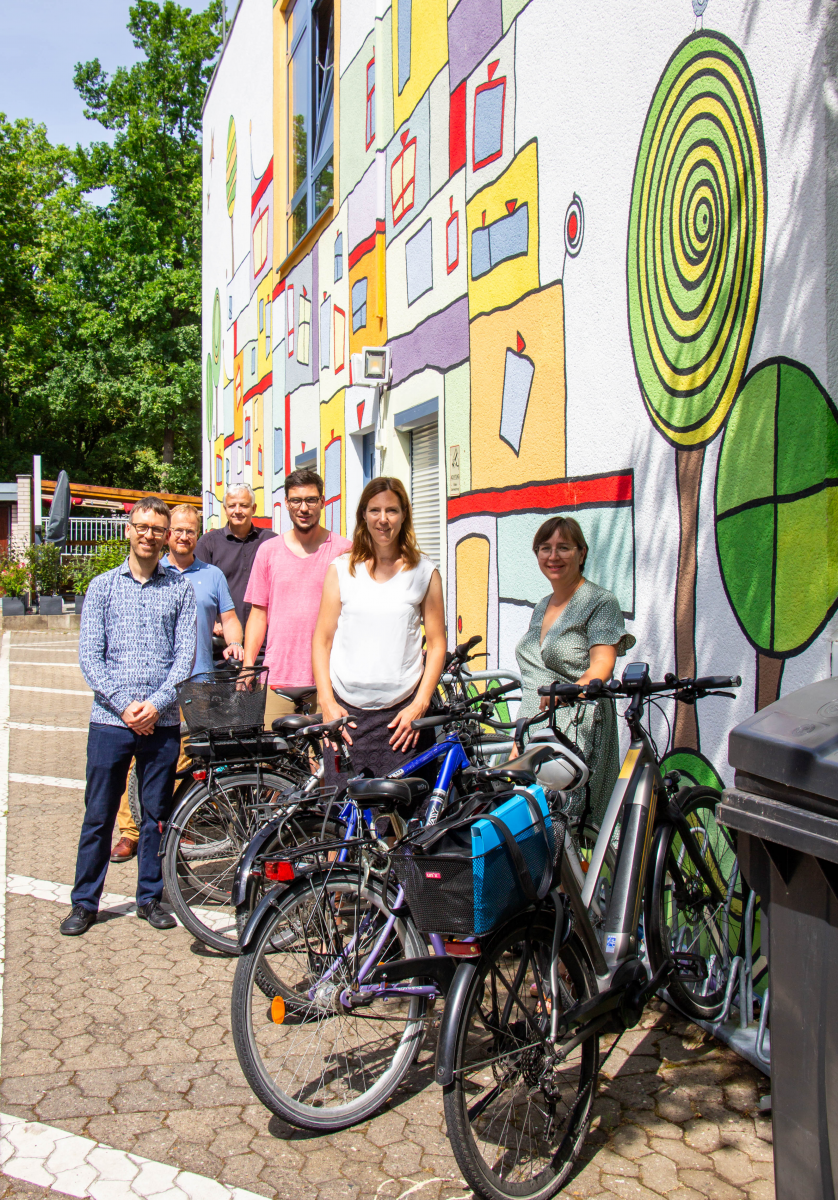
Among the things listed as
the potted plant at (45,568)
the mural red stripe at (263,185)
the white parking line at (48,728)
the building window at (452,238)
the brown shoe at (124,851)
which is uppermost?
the mural red stripe at (263,185)

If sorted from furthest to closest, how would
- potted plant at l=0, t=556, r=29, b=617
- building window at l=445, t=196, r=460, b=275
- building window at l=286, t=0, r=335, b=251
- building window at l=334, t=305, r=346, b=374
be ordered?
potted plant at l=0, t=556, r=29, b=617
building window at l=286, t=0, r=335, b=251
building window at l=334, t=305, r=346, b=374
building window at l=445, t=196, r=460, b=275

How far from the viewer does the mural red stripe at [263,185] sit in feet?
42.3

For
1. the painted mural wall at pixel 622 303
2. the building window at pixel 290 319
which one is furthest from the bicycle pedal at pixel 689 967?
the building window at pixel 290 319

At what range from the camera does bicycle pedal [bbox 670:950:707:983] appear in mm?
3348

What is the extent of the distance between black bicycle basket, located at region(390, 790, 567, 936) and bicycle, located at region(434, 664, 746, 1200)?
95mm

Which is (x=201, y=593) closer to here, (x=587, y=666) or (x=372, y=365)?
(x=587, y=666)

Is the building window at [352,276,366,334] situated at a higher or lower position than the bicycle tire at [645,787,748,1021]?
higher

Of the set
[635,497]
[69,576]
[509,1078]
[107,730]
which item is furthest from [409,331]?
[69,576]

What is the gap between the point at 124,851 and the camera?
18.8 ft

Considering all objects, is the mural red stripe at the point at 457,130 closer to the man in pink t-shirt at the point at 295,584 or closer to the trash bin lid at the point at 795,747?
the man in pink t-shirt at the point at 295,584

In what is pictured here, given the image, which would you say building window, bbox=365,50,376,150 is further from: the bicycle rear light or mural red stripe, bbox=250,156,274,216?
the bicycle rear light

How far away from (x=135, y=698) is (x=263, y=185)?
10.8 metres

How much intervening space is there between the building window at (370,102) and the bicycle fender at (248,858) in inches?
248

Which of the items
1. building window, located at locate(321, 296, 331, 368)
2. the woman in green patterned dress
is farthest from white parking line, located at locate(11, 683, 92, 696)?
the woman in green patterned dress
